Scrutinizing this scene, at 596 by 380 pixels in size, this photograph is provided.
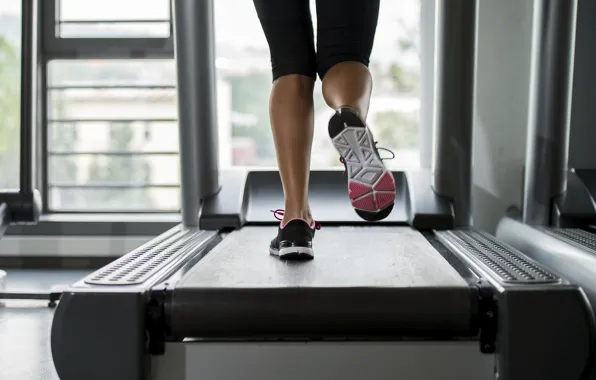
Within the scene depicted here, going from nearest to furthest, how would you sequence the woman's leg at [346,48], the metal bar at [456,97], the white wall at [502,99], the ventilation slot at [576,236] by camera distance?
the woman's leg at [346,48] < the ventilation slot at [576,236] < the metal bar at [456,97] < the white wall at [502,99]

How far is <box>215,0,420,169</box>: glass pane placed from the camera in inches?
100

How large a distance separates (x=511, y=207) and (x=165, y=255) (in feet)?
4.80

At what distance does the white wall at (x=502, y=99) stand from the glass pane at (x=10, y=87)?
6.64 feet

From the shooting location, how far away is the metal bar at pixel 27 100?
184 centimetres

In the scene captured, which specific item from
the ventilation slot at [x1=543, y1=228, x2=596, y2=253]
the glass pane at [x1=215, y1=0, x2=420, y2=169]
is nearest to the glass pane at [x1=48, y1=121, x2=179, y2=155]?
the glass pane at [x1=215, y1=0, x2=420, y2=169]

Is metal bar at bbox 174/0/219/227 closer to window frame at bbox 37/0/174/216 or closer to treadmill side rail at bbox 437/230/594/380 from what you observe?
window frame at bbox 37/0/174/216

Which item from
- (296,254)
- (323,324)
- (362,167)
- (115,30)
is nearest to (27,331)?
(296,254)

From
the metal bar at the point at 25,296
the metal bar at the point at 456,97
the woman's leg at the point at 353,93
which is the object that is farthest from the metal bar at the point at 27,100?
the metal bar at the point at 456,97

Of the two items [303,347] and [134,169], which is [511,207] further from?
[134,169]

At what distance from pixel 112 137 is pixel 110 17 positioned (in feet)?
1.78

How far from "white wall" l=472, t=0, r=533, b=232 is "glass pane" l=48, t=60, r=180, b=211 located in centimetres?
136

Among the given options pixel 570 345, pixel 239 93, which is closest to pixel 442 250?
pixel 570 345

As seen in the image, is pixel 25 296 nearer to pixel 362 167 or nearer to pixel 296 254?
pixel 296 254

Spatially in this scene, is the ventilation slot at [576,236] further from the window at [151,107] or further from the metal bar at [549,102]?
the window at [151,107]
